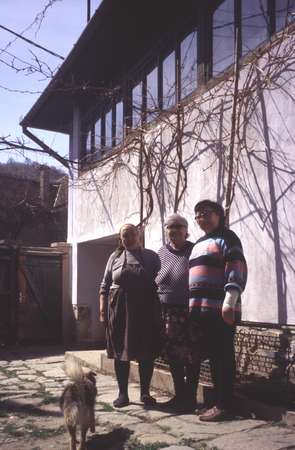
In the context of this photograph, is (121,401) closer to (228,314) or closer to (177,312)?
(177,312)

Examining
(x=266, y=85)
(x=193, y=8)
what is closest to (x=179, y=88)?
(x=193, y=8)

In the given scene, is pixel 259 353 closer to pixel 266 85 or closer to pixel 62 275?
pixel 266 85

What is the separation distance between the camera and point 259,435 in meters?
3.36

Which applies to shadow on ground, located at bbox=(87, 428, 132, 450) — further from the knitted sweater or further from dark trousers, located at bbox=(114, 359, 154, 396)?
the knitted sweater

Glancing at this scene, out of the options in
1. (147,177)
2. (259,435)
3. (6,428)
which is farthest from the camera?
(147,177)

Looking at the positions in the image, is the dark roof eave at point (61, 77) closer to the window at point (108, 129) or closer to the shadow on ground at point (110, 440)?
the window at point (108, 129)

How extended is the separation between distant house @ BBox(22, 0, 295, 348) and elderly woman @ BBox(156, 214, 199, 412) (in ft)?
2.65

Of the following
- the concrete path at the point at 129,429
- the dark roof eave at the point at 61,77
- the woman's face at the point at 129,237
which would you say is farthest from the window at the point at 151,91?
the concrete path at the point at 129,429

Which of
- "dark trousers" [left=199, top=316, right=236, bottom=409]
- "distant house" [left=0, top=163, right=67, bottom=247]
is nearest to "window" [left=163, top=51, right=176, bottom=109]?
"dark trousers" [left=199, top=316, right=236, bottom=409]

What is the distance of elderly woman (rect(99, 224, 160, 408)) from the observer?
14.1 feet

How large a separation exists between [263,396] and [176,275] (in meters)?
1.17

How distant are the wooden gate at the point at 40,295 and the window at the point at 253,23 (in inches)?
244

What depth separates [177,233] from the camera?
173 inches

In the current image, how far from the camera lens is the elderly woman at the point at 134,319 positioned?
430 cm
